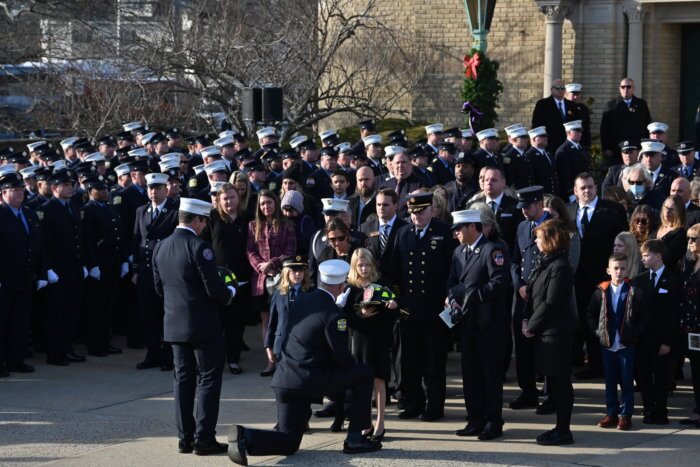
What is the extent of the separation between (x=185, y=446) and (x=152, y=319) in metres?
3.55

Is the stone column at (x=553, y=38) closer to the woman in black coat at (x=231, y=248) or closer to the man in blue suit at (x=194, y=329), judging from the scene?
the woman in black coat at (x=231, y=248)

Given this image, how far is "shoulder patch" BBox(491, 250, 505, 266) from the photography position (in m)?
9.86

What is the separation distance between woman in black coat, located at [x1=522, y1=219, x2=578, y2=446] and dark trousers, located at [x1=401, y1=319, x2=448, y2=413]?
0.96 metres

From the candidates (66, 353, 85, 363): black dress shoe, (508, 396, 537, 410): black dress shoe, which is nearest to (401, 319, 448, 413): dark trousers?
(508, 396, 537, 410): black dress shoe

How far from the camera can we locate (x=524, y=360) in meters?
11.0

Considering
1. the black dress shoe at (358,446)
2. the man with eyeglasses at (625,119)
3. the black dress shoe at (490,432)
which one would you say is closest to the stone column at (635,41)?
the man with eyeglasses at (625,119)

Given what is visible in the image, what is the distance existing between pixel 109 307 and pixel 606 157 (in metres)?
9.16

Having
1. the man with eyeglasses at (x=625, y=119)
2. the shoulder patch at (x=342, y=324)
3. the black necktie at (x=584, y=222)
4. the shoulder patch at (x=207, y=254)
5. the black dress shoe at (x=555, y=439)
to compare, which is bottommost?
the black dress shoe at (x=555, y=439)

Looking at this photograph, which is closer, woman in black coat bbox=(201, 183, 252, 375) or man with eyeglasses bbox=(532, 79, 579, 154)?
woman in black coat bbox=(201, 183, 252, 375)

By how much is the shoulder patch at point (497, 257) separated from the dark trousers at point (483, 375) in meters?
0.52

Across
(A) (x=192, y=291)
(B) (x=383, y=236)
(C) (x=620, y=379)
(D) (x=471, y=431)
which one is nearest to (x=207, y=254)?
(A) (x=192, y=291)

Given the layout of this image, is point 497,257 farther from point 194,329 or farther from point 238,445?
point 238,445

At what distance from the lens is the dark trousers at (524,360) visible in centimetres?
1097

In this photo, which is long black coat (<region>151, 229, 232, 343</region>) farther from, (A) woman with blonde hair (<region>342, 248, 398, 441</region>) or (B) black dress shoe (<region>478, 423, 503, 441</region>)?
(B) black dress shoe (<region>478, 423, 503, 441</region>)
